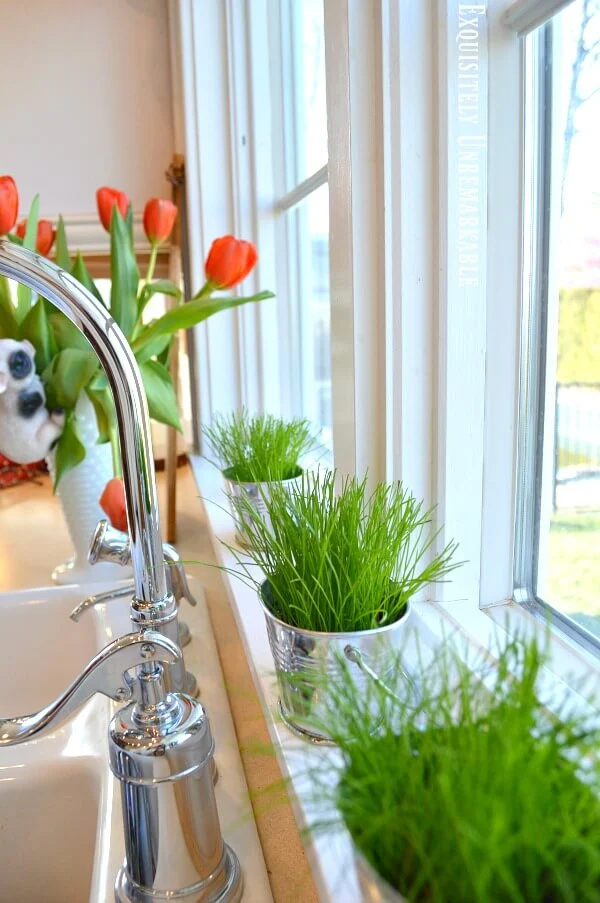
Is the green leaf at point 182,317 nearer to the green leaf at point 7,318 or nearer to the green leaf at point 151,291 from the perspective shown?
the green leaf at point 151,291

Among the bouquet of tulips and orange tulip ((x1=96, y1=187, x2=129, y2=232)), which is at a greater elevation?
orange tulip ((x1=96, y1=187, x2=129, y2=232))

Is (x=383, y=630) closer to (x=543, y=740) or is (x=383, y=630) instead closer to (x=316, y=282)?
(x=543, y=740)

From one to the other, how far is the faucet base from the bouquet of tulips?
69 cm

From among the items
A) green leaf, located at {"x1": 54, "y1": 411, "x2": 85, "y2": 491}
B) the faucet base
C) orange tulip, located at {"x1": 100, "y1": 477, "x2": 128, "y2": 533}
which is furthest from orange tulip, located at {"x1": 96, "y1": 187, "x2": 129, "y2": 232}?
the faucet base

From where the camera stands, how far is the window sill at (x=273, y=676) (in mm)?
366

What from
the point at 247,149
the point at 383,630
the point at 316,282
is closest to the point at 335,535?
the point at 383,630

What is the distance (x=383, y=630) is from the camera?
17.9 inches

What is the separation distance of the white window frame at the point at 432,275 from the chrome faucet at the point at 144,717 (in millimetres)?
211

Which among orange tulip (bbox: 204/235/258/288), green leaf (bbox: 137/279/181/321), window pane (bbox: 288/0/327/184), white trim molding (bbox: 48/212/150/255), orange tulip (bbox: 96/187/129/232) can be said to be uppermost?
window pane (bbox: 288/0/327/184)

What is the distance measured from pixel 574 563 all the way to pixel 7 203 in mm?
866

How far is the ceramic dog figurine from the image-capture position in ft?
3.39

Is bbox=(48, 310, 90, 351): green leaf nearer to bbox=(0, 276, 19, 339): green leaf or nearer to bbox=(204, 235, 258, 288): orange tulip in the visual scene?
bbox=(0, 276, 19, 339): green leaf

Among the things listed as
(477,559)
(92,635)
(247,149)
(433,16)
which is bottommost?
(92,635)

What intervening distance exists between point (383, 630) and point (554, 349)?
0.91 ft
